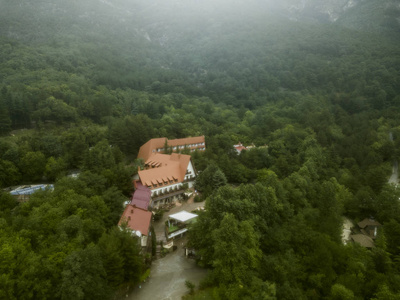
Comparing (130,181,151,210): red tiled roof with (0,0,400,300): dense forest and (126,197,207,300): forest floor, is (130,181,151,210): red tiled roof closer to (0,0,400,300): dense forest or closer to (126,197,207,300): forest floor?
(0,0,400,300): dense forest

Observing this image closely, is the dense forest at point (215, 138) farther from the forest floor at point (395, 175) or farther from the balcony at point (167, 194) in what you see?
the balcony at point (167, 194)

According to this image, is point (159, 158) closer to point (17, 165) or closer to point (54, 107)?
point (17, 165)

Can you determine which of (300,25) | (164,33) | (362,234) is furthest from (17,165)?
(300,25)

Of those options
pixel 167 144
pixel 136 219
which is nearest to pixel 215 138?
pixel 167 144

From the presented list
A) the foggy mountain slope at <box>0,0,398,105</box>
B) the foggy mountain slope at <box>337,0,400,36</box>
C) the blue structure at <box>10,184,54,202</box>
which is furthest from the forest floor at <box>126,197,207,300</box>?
the foggy mountain slope at <box>337,0,400,36</box>

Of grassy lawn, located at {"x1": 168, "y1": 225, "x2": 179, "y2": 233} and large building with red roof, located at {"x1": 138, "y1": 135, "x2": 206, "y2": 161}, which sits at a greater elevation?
large building with red roof, located at {"x1": 138, "y1": 135, "x2": 206, "y2": 161}

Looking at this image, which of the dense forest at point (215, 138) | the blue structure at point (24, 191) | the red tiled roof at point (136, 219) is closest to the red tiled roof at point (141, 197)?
the dense forest at point (215, 138)

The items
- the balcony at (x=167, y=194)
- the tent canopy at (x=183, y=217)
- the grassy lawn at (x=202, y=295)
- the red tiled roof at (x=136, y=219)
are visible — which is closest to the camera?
the grassy lawn at (x=202, y=295)
